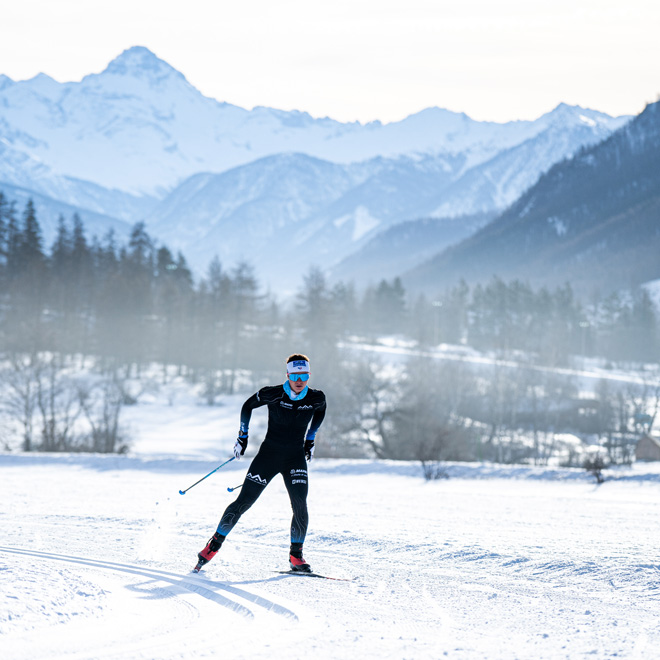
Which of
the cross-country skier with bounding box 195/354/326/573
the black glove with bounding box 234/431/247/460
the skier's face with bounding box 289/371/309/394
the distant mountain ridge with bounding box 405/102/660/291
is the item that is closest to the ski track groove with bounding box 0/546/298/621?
the cross-country skier with bounding box 195/354/326/573

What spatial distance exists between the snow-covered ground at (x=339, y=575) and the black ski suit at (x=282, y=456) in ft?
1.91

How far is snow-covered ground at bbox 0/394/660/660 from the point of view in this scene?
19.1ft

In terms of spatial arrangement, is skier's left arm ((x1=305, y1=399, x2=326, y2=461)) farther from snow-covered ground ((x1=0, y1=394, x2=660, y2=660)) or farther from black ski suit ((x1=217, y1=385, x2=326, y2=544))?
snow-covered ground ((x1=0, y1=394, x2=660, y2=660))

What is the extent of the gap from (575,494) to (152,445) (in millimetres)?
31348

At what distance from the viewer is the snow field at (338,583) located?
19.1 feet

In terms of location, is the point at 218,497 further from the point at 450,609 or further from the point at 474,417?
the point at 474,417

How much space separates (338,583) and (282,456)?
137cm

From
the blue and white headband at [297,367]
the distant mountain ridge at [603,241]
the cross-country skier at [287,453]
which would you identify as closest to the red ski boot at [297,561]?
the cross-country skier at [287,453]

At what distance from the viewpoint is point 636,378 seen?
73.8m

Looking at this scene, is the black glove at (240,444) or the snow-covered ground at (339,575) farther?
the black glove at (240,444)

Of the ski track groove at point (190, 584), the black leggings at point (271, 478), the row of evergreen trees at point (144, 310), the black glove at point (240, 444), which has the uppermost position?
the row of evergreen trees at point (144, 310)

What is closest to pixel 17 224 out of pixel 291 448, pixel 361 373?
pixel 361 373

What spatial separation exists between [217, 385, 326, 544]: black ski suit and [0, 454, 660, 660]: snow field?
1.90 ft

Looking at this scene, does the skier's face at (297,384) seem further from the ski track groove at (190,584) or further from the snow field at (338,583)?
the ski track groove at (190,584)
